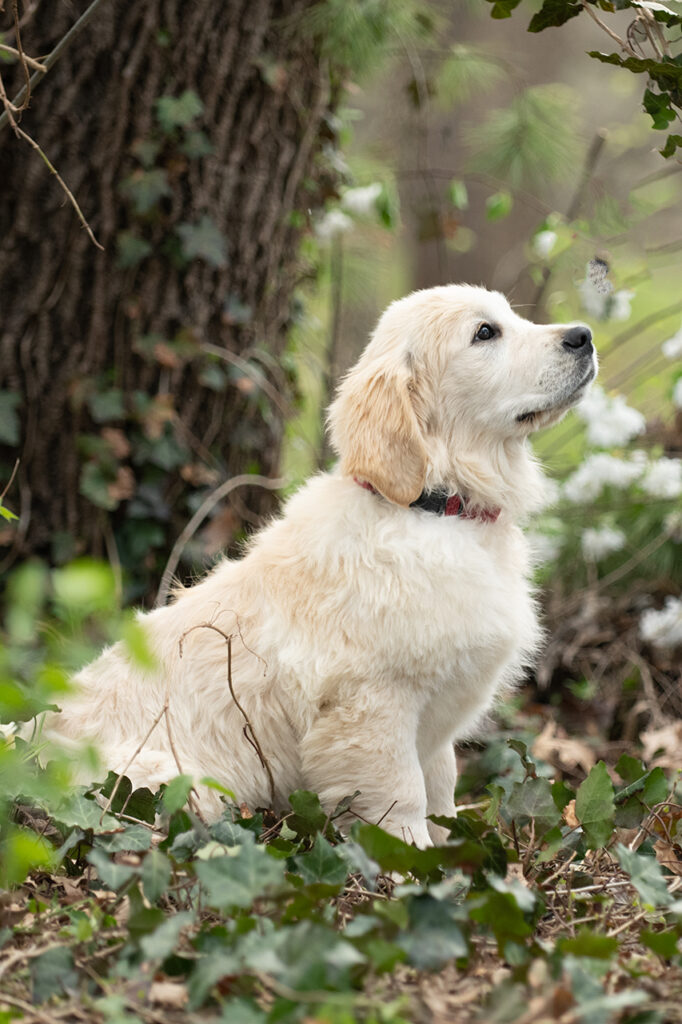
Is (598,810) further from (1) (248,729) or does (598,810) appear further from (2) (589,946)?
(1) (248,729)

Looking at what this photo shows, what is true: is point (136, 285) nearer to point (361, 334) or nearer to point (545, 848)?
point (545, 848)

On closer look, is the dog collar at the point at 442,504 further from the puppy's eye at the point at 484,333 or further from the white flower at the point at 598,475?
the white flower at the point at 598,475

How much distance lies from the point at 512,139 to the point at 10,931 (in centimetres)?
447

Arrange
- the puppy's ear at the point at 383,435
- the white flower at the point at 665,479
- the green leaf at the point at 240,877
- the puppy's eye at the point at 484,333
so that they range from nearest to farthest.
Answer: the green leaf at the point at 240,877, the puppy's ear at the point at 383,435, the puppy's eye at the point at 484,333, the white flower at the point at 665,479

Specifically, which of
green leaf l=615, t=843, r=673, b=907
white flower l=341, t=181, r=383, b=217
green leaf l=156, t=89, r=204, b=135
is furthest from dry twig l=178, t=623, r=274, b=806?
white flower l=341, t=181, r=383, b=217

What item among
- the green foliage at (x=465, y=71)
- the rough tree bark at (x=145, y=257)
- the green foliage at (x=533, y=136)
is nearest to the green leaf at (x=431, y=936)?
the rough tree bark at (x=145, y=257)

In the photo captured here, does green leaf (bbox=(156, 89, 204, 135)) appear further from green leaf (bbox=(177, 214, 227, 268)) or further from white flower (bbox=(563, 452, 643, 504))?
white flower (bbox=(563, 452, 643, 504))

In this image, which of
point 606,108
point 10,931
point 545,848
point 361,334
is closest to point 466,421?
point 545,848

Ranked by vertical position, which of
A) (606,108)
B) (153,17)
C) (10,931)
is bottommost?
(10,931)

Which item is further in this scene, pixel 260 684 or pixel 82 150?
pixel 82 150

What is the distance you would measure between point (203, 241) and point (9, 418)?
1.08 meters

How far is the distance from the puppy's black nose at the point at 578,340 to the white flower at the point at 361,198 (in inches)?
90.5

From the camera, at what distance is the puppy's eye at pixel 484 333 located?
9.82 ft

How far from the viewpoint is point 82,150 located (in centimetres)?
395
